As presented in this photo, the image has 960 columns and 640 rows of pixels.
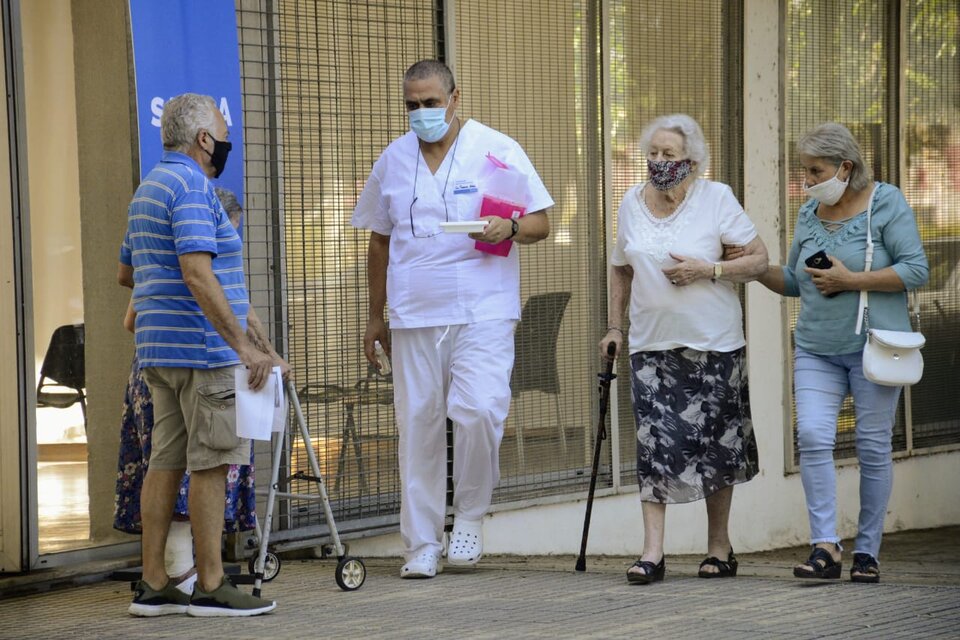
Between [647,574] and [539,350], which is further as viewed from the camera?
[539,350]

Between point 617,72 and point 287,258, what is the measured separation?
265 centimetres

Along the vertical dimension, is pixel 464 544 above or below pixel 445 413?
below

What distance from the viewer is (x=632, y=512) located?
8.91m

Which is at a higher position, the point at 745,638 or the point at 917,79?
the point at 917,79

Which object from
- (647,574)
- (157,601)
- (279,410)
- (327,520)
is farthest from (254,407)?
(647,574)

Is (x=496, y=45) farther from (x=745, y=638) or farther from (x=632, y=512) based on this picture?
(x=745, y=638)

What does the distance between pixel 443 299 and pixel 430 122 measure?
761 millimetres

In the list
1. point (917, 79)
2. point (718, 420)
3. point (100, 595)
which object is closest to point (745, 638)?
point (718, 420)

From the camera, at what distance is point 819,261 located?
249 inches

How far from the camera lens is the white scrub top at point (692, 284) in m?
6.30

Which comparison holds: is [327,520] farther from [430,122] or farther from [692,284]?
[692,284]

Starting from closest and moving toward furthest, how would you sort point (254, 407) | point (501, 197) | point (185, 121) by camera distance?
point (254, 407) < point (185, 121) < point (501, 197)

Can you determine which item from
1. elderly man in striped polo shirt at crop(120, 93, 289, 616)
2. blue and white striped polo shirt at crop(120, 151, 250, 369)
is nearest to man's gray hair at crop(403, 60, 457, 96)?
elderly man in striped polo shirt at crop(120, 93, 289, 616)

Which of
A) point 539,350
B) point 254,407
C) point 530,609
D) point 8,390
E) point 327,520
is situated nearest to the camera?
point 254,407
